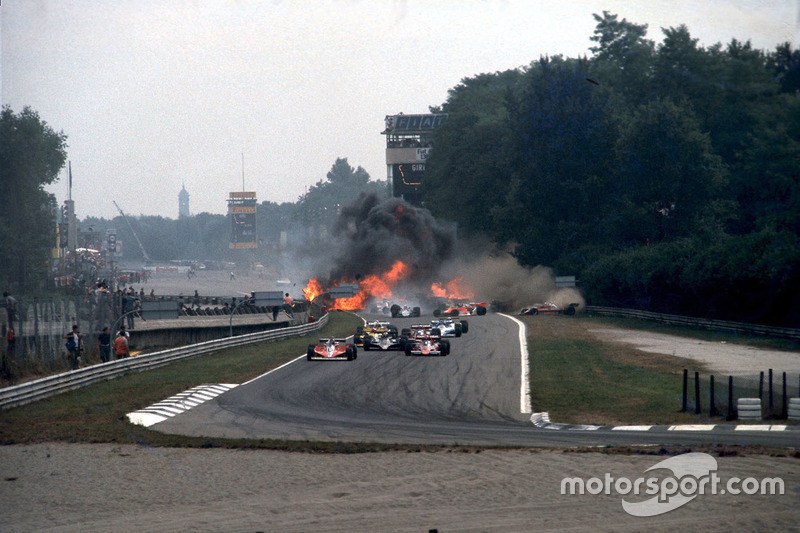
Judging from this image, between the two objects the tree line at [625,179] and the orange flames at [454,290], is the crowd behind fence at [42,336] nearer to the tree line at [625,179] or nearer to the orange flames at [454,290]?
the tree line at [625,179]

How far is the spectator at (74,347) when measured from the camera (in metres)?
32.0

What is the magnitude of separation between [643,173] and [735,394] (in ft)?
187

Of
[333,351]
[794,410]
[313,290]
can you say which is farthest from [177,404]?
[313,290]

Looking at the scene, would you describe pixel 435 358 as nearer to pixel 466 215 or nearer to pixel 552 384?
pixel 552 384

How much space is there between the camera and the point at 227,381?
3200cm

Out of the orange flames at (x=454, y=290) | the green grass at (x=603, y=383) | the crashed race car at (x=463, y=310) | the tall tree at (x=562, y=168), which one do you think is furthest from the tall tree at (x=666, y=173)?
the green grass at (x=603, y=383)

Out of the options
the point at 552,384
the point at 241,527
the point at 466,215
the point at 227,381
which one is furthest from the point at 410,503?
the point at 466,215

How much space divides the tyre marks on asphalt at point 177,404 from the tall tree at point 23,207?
7183cm

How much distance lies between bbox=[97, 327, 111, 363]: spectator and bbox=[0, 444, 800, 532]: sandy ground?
1662cm

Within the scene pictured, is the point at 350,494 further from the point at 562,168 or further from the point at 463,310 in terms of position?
the point at 562,168

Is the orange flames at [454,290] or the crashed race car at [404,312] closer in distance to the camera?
the crashed race car at [404,312]

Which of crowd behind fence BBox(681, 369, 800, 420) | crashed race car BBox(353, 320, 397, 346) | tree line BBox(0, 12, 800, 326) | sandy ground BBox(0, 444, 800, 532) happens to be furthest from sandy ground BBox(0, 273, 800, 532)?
tree line BBox(0, 12, 800, 326)

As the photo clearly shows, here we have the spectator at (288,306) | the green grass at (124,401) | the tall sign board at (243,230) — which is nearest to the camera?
the green grass at (124,401)

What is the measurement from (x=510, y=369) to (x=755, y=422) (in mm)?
13622
